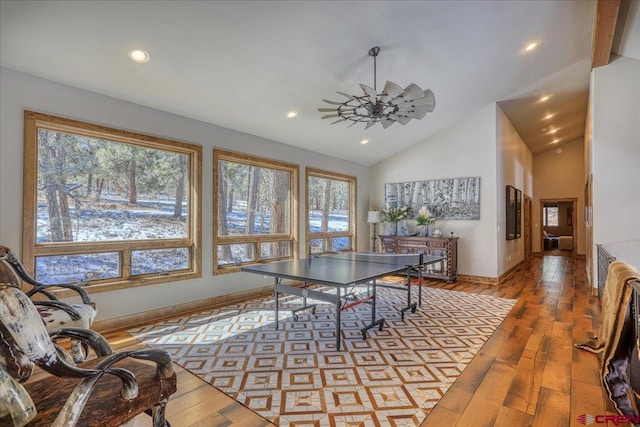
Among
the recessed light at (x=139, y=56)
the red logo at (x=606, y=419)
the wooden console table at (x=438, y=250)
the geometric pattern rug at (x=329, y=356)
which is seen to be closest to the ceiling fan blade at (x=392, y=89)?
the recessed light at (x=139, y=56)

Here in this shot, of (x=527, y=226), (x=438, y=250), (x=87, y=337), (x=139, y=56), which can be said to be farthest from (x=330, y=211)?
(x=527, y=226)

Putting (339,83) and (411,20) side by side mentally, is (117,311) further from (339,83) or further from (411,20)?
(411,20)

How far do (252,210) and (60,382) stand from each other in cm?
390

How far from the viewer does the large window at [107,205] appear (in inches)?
124

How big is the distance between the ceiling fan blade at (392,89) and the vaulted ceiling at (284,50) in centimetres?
79

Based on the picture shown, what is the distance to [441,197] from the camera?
6.54 meters

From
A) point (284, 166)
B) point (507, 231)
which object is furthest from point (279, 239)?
point (507, 231)

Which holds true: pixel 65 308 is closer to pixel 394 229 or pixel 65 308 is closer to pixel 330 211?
pixel 330 211

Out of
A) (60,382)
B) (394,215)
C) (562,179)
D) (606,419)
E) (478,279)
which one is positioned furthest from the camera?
(562,179)

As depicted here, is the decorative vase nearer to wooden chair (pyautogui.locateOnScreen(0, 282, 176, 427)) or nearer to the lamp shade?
the lamp shade

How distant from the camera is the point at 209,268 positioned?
14.7ft

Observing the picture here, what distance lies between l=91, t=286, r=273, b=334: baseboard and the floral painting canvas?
369cm

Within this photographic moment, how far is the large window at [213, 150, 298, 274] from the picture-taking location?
15.5 feet

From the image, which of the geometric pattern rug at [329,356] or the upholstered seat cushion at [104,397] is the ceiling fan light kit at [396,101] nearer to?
the geometric pattern rug at [329,356]
